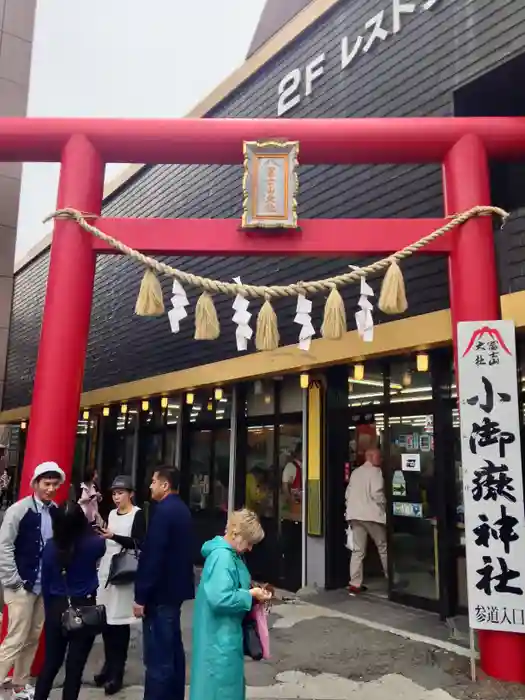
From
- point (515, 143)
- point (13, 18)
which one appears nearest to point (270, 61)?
point (13, 18)

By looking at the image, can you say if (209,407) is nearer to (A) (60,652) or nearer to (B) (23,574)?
(B) (23,574)

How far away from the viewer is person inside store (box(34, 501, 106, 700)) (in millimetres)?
3916

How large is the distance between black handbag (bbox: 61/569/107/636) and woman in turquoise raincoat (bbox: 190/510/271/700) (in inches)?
37.5

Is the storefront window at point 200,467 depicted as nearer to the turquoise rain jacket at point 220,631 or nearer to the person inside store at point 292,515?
the person inside store at point 292,515

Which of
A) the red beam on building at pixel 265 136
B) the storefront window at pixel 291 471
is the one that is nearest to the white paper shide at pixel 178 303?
the red beam on building at pixel 265 136

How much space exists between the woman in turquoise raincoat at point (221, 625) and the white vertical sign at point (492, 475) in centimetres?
207

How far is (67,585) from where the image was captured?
393cm

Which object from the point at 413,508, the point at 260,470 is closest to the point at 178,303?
the point at 413,508

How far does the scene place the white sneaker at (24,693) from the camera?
429 cm

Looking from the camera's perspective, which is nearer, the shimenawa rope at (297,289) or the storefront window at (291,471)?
the shimenawa rope at (297,289)

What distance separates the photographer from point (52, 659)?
13.0 feet

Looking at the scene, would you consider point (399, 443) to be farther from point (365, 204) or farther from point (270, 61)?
point (270, 61)

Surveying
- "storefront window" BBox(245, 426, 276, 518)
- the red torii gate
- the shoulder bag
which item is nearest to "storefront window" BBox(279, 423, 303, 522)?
"storefront window" BBox(245, 426, 276, 518)

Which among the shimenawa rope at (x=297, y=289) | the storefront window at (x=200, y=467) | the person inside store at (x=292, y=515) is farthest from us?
the storefront window at (x=200, y=467)
